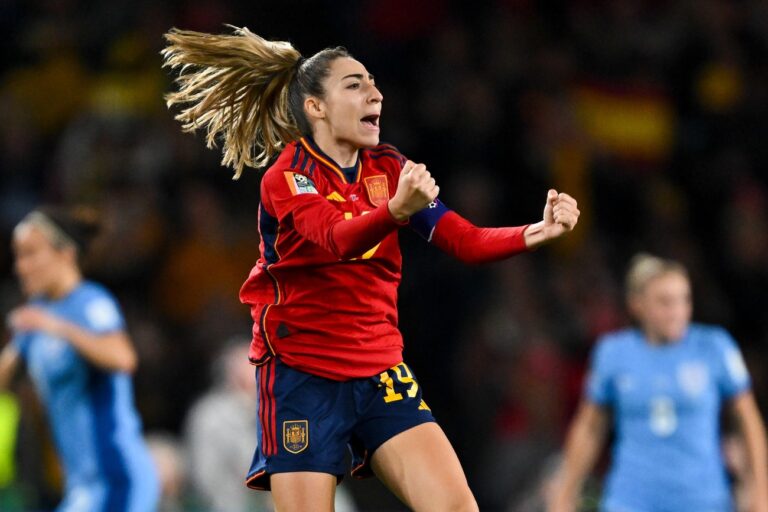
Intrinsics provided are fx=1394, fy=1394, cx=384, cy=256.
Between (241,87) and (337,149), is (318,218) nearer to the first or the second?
(337,149)

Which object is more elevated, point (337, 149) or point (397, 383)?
point (337, 149)

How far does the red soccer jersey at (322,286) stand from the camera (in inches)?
175

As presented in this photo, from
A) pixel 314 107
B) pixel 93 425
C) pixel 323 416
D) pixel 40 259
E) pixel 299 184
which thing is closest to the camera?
pixel 299 184

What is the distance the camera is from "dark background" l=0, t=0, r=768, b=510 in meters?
9.71

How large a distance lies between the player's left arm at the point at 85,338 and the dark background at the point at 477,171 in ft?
10.7

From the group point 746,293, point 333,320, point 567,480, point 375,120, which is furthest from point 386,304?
point 746,293

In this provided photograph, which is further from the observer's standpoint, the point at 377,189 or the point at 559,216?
the point at 377,189

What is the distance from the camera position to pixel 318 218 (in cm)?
418

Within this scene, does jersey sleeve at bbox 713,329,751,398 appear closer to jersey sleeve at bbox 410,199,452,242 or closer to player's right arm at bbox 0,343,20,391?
jersey sleeve at bbox 410,199,452,242

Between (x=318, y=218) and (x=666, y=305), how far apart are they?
2977 millimetres

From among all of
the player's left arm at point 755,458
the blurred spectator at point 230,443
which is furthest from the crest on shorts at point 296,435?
the blurred spectator at point 230,443

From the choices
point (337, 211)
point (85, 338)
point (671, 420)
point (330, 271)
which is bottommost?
point (671, 420)

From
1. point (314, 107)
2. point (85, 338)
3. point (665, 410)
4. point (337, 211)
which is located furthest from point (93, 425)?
point (665, 410)

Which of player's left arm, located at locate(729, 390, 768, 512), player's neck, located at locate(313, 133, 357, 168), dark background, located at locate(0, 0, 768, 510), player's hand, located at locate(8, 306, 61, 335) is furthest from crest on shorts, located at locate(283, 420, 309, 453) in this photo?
dark background, located at locate(0, 0, 768, 510)
